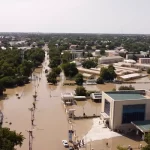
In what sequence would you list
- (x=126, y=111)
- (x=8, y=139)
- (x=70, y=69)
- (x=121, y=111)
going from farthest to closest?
(x=70, y=69), (x=126, y=111), (x=121, y=111), (x=8, y=139)

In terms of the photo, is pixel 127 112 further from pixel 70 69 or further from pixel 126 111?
pixel 70 69

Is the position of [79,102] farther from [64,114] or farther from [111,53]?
[111,53]

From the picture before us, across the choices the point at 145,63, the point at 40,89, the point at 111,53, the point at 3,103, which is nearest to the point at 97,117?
the point at 3,103

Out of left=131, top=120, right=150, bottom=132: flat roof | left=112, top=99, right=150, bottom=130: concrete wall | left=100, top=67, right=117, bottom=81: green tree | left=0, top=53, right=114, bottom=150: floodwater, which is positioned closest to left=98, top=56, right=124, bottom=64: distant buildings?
left=100, top=67, right=117, bottom=81: green tree

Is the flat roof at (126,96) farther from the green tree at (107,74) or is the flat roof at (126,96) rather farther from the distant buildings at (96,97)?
the green tree at (107,74)

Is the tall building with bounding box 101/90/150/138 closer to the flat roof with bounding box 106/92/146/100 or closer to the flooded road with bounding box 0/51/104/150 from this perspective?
the flat roof with bounding box 106/92/146/100

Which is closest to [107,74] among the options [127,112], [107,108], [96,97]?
[96,97]

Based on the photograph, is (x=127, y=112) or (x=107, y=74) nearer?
(x=127, y=112)
